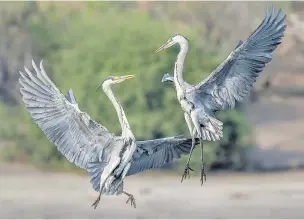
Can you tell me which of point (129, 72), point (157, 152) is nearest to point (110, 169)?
point (157, 152)

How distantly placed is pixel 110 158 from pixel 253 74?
1596 mm

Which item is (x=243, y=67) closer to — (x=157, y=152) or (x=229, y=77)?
(x=229, y=77)

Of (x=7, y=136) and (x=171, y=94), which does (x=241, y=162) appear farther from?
(x=7, y=136)

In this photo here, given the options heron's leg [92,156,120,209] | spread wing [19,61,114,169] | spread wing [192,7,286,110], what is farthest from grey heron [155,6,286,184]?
spread wing [19,61,114,169]

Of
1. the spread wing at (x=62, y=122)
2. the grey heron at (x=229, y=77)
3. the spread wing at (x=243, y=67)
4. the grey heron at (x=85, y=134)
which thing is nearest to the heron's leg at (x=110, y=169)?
the grey heron at (x=85, y=134)

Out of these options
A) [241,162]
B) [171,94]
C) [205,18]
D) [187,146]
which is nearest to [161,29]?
[171,94]

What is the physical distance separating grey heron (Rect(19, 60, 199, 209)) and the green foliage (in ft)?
29.0

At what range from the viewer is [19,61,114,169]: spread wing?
12102 mm

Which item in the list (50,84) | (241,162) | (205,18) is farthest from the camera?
(205,18)

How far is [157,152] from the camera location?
12.4 metres

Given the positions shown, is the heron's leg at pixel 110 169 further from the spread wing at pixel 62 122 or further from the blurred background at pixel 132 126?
the blurred background at pixel 132 126

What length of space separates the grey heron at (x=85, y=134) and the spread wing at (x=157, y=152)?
1 centimetres

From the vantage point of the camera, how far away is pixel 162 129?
2153cm

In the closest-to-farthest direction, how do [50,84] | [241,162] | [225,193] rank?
[50,84], [225,193], [241,162]
